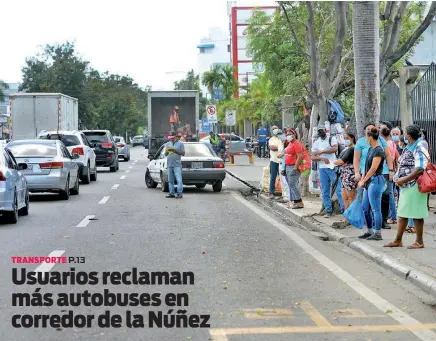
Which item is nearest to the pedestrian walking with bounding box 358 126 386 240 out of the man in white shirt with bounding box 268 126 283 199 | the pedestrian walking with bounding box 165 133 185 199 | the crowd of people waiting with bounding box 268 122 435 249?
the crowd of people waiting with bounding box 268 122 435 249

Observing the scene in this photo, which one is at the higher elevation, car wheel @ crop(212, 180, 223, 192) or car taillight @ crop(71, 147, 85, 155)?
car taillight @ crop(71, 147, 85, 155)

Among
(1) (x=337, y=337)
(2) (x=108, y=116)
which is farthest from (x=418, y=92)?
(2) (x=108, y=116)

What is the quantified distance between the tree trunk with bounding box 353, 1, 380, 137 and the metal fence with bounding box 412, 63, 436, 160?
18.0ft

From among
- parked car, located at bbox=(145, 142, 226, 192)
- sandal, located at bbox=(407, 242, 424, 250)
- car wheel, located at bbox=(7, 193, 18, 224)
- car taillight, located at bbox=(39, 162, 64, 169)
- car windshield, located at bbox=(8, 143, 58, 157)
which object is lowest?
sandal, located at bbox=(407, 242, 424, 250)

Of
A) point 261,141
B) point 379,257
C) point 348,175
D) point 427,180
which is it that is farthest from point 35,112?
point 379,257

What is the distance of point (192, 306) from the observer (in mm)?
8227

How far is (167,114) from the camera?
4203 centimetres

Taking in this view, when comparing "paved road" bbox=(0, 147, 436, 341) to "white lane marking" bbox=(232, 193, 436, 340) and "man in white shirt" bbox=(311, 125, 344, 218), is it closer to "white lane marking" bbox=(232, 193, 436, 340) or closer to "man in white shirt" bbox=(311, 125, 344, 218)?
"white lane marking" bbox=(232, 193, 436, 340)

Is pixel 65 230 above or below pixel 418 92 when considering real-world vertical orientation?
below

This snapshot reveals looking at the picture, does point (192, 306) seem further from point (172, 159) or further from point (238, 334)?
point (172, 159)

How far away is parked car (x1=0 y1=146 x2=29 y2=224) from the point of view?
50.5ft

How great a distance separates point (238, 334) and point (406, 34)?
31102 mm

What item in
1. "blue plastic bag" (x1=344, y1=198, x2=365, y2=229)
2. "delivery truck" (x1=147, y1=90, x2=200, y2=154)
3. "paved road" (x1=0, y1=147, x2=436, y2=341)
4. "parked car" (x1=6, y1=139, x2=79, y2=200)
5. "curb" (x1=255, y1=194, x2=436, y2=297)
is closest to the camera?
"paved road" (x1=0, y1=147, x2=436, y2=341)

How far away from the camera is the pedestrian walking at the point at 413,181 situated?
1188 centimetres
